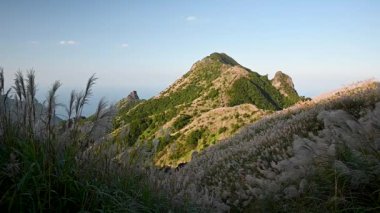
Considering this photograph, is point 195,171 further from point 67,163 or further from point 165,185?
point 67,163

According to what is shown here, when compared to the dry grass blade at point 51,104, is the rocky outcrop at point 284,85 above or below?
above

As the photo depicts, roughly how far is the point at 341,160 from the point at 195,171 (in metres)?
7.54

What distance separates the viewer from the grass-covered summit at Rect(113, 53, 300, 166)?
6930 mm

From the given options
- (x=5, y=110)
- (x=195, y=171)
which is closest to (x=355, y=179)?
(x=5, y=110)

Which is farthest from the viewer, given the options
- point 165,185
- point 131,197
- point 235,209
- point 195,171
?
point 195,171

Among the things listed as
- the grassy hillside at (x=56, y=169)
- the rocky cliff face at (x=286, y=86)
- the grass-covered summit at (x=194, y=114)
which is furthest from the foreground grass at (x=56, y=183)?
the rocky cliff face at (x=286, y=86)

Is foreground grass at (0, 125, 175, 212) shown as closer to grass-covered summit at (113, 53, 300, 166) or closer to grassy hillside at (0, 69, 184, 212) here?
grassy hillside at (0, 69, 184, 212)

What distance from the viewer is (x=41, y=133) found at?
5.62m

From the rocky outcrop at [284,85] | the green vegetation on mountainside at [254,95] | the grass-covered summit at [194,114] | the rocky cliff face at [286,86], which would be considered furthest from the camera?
the rocky outcrop at [284,85]

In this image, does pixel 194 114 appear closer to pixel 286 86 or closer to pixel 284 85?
pixel 286 86

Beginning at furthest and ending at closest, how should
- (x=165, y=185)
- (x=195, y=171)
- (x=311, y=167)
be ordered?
(x=195, y=171) → (x=165, y=185) → (x=311, y=167)

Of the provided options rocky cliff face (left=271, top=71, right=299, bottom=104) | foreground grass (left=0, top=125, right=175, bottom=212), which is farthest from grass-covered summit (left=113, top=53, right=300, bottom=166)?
rocky cliff face (left=271, top=71, right=299, bottom=104)

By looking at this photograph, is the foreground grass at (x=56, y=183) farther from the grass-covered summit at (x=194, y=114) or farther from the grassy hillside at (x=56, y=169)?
the grass-covered summit at (x=194, y=114)

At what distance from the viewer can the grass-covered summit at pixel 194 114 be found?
6930mm
